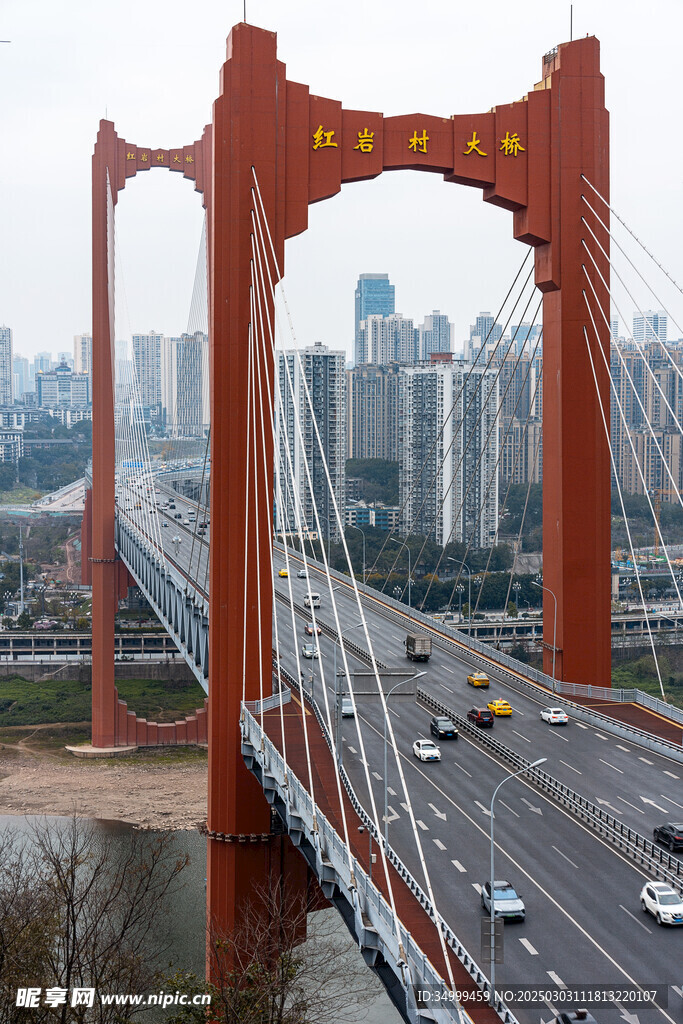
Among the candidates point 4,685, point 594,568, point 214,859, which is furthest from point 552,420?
point 4,685

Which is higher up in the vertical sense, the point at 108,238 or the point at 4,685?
the point at 108,238

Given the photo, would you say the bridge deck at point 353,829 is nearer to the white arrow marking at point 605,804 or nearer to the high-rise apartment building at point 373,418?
the white arrow marking at point 605,804

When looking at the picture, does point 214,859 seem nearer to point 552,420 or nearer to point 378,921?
point 378,921

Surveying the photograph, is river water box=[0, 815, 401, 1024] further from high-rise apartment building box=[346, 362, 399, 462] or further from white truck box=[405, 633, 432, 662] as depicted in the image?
high-rise apartment building box=[346, 362, 399, 462]

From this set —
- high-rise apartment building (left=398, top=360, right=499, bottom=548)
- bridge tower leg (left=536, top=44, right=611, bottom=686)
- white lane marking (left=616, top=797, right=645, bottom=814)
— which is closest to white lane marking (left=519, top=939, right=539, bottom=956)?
white lane marking (left=616, top=797, right=645, bottom=814)

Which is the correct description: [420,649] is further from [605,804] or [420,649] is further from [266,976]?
[266,976]

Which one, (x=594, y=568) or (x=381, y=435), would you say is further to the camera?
(x=381, y=435)
